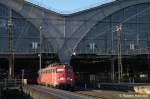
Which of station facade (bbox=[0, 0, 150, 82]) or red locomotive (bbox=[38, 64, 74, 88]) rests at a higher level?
station facade (bbox=[0, 0, 150, 82])

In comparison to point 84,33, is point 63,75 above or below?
below

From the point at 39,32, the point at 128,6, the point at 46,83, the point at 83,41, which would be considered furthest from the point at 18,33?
the point at 46,83

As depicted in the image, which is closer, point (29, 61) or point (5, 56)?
point (5, 56)

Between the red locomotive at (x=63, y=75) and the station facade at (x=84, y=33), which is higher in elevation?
the station facade at (x=84, y=33)

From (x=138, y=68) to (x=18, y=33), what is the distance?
43666mm

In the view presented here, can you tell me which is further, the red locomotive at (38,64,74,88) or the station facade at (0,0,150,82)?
the station facade at (0,0,150,82)

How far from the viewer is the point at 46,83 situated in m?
106

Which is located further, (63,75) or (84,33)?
(84,33)

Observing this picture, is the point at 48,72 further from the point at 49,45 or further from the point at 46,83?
the point at 49,45

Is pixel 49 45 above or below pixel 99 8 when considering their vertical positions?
below

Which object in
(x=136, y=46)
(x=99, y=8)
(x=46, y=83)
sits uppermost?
(x=99, y=8)

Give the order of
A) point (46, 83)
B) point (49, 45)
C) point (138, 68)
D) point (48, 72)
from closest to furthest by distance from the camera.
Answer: point (48, 72) < point (46, 83) < point (49, 45) < point (138, 68)

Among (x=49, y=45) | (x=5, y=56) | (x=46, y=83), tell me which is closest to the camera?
(x=46, y=83)

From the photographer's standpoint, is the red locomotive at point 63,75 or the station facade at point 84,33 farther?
the station facade at point 84,33
